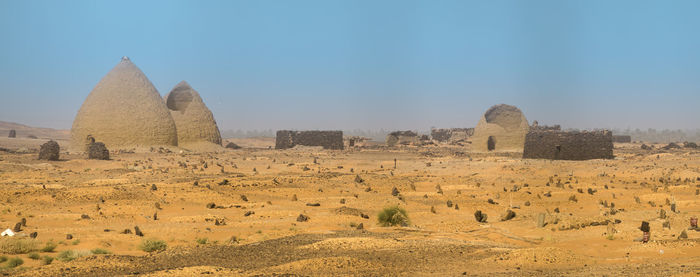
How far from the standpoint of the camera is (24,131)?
8131cm

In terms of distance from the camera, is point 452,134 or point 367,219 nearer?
point 367,219

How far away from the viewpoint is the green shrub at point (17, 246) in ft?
28.3

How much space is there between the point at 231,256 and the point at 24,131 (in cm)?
8349

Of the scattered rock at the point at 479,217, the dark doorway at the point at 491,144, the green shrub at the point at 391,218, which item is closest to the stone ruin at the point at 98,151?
the green shrub at the point at 391,218

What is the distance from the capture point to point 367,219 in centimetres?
1312

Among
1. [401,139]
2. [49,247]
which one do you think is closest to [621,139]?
[401,139]

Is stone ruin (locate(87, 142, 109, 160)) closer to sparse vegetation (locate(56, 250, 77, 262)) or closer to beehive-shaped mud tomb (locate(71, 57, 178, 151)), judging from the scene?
beehive-shaped mud tomb (locate(71, 57, 178, 151))

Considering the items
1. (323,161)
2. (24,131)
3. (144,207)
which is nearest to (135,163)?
(323,161)

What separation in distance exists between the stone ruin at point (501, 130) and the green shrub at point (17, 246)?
1221 inches

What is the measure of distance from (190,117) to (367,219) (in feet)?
104

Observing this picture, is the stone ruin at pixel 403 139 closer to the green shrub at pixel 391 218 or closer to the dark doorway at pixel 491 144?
the dark doorway at pixel 491 144

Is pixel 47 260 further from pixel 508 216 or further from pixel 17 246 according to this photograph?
pixel 508 216

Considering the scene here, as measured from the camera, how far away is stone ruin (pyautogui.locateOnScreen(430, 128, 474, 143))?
184ft

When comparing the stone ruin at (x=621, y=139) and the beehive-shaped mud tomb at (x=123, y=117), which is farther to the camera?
the stone ruin at (x=621, y=139)
